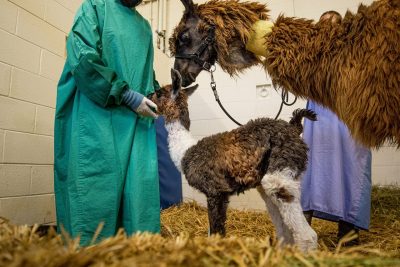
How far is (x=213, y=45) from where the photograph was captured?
205cm

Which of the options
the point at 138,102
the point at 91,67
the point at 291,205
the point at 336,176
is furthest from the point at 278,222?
the point at 91,67

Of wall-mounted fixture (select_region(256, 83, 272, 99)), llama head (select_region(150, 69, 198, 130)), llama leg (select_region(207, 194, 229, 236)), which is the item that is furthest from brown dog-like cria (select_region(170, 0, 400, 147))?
wall-mounted fixture (select_region(256, 83, 272, 99))

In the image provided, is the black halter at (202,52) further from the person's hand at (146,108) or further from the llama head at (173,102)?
the person's hand at (146,108)

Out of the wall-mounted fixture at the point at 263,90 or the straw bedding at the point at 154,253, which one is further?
the wall-mounted fixture at the point at 263,90

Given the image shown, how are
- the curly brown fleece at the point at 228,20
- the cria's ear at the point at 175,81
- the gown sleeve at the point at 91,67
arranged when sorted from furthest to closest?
the cria's ear at the point at 175,81 → the curly brown fleece at the point at 228,20 → the gown sleeve at the point at 91,67

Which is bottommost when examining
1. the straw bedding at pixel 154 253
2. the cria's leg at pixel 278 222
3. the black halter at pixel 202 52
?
the cria's leg at pixel 278 222

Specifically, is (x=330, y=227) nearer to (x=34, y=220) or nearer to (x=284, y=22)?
(x=284, y=22)

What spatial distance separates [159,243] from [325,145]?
7.12 feet

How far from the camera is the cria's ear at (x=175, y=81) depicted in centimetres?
222

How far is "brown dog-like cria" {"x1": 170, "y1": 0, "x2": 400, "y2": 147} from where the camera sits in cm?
139

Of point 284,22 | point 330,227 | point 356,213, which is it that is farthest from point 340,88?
point 330,227

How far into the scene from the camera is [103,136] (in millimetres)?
1920

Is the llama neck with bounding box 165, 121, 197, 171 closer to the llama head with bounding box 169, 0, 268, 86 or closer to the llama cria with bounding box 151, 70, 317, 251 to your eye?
the llama cria with bounding box 151, 70, 317, 251

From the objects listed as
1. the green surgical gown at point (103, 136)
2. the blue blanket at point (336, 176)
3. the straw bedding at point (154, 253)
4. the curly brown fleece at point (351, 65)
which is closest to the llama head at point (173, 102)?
the green surgical gown at point (103, 136)
